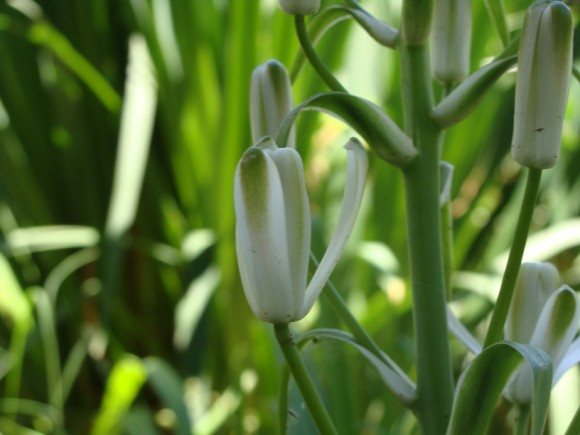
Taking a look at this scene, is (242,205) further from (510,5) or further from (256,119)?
(510,5)

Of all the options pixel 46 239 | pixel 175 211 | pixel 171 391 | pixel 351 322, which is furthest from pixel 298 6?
pixel 175 211

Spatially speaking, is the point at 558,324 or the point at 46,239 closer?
the point at 558,324

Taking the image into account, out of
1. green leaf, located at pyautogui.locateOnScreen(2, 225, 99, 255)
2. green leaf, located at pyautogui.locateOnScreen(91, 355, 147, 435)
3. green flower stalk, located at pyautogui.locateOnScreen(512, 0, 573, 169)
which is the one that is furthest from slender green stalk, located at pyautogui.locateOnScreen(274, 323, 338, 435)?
green leaf, located at pyautogui.locateOnScreen(2, 225, 99, 255)

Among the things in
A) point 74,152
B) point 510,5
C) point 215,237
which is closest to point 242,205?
point 215,237

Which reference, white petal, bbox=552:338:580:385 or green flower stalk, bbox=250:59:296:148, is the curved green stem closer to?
green flower stalk, bbox=250:59:296:148

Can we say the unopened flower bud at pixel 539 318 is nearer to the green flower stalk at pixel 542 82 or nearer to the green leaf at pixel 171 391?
the green flower stalk at pixel 542 82

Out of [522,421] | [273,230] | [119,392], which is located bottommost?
[119,392]

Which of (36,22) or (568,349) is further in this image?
(36,22)

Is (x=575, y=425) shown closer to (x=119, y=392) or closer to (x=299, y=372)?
(x=299, y=372)
